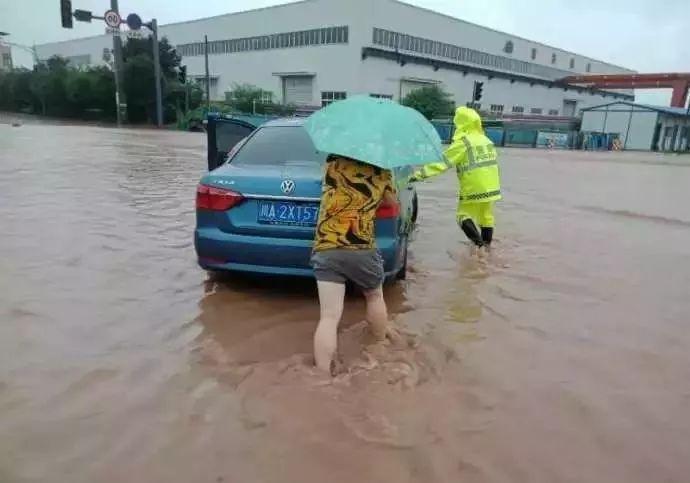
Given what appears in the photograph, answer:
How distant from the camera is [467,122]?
6016mm

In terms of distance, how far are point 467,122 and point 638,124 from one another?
48.0 meters

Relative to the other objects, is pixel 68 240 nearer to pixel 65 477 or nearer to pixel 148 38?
pixel 65 477

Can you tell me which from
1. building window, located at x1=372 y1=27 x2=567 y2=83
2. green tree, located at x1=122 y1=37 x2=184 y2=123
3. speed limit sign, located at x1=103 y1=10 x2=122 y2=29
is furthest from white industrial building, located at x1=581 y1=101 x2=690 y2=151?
speed limit sign, located at x1=103 y1=10 x2=122 y2=29

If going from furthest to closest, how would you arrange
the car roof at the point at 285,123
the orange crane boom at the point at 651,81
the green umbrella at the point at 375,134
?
1. the orange crane boom at the point at 651,81
2. the car roof at the point at 285,123
3. the green umbrella at the point at 375,134

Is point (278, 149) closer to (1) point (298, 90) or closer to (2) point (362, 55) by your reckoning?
(2) point (362, 55)

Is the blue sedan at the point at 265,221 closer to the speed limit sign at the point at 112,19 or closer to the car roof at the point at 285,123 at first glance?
the car roof at the point at 285,123

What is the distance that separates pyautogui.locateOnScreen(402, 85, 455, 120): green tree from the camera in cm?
4838

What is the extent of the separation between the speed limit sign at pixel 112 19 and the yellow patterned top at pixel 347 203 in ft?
116

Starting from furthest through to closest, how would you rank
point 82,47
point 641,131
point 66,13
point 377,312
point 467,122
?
point 82,47 < point 641,131 < point 66,13 < point 467,122 < point 377,312

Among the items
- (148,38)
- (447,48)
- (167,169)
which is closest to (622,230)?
(167,169)

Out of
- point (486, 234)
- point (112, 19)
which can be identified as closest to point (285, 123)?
point (486, 234)

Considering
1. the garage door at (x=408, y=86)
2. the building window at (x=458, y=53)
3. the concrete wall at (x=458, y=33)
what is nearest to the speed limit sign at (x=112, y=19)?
the concrete wall at (x=458, y=33)

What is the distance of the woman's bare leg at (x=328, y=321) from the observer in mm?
3162

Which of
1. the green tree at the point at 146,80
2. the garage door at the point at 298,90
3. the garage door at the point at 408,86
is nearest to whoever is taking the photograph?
the green tree at the point at 146,80
